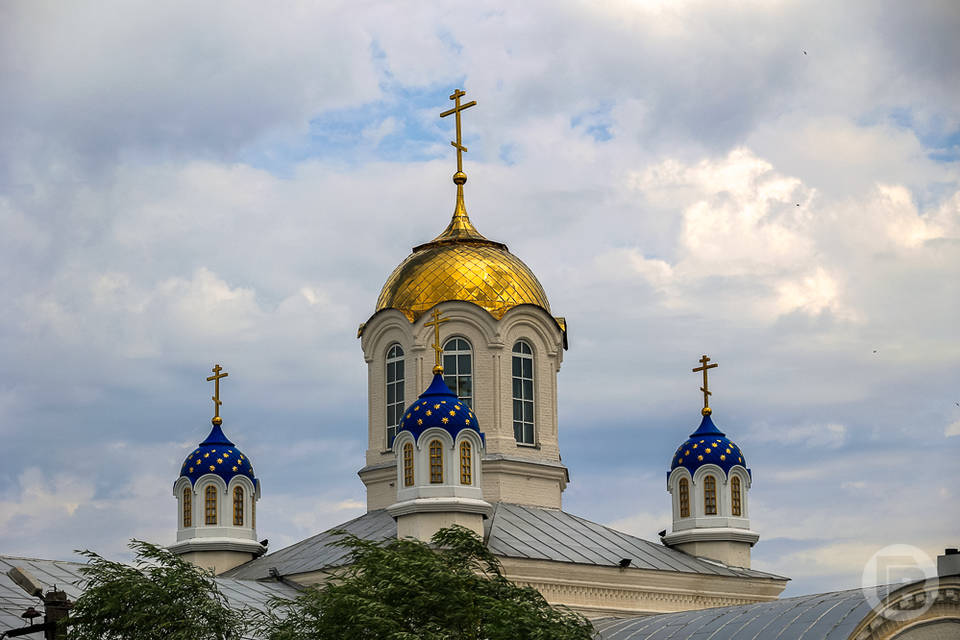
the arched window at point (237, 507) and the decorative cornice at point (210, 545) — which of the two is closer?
the decorative cornice at point (210, 545)

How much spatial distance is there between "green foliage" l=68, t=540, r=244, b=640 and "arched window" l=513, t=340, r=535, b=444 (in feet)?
42.7

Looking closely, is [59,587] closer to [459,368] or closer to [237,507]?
[237,507]

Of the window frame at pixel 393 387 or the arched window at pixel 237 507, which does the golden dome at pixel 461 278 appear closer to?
the window frame at pixel 393 387

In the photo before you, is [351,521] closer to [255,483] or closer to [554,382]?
[255,483]

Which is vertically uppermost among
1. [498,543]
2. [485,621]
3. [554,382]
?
[554,382]

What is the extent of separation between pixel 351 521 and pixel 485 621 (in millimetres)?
12521

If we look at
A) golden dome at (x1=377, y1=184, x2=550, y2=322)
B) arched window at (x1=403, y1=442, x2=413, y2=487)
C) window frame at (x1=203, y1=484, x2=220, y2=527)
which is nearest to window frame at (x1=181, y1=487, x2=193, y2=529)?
window frame at (x1=203, y1=484, x2=220, y2=527)

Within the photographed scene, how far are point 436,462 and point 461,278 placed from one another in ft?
18.3

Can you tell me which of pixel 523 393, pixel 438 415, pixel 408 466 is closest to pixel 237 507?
pixel 408 466

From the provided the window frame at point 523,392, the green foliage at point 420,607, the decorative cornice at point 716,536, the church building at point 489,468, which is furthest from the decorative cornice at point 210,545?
the green foliage at point 420,607

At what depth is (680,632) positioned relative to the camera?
84.5 feet

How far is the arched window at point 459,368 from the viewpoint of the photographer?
110ft

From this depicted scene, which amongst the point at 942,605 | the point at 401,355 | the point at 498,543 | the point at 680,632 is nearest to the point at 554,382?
the point at 401,355

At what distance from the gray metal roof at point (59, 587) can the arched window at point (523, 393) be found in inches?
238
